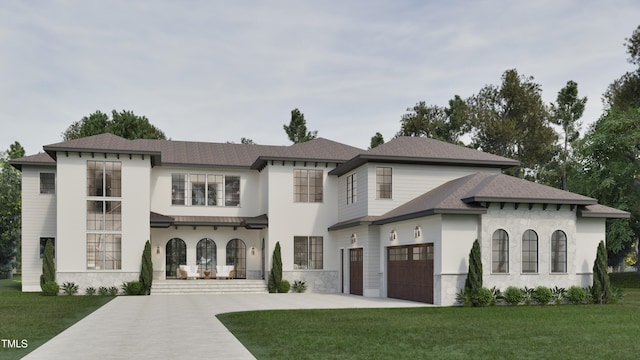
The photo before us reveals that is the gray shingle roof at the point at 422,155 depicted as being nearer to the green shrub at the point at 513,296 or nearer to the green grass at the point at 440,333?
the green shrub at the point at 513,296

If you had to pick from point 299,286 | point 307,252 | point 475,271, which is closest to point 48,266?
point 299,286

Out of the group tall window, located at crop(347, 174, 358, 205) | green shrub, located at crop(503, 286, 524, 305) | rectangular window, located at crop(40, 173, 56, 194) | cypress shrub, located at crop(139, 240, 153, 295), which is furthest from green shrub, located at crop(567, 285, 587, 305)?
rectangular window, located at crop(40, 173, 56, 194)

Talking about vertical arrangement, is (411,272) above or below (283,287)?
above

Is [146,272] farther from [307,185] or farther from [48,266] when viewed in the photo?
[307,185]

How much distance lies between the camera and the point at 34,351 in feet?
37.6

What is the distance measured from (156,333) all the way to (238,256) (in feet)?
65.4

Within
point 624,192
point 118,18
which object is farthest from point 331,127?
point 118,18

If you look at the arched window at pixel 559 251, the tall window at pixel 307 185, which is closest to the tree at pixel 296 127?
the tall window at pixel 307 185

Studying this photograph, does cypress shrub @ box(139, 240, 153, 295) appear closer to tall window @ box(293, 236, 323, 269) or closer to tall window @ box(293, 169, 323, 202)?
tall window @ box(293, 236, 323, 269)

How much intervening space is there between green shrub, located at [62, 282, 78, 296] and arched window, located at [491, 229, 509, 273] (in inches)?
642

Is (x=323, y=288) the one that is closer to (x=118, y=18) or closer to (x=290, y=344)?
(x=118, y=18)

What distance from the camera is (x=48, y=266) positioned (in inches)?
1146

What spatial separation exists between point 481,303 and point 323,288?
1067cm

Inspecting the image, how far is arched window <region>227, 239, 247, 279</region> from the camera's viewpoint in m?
33.8
